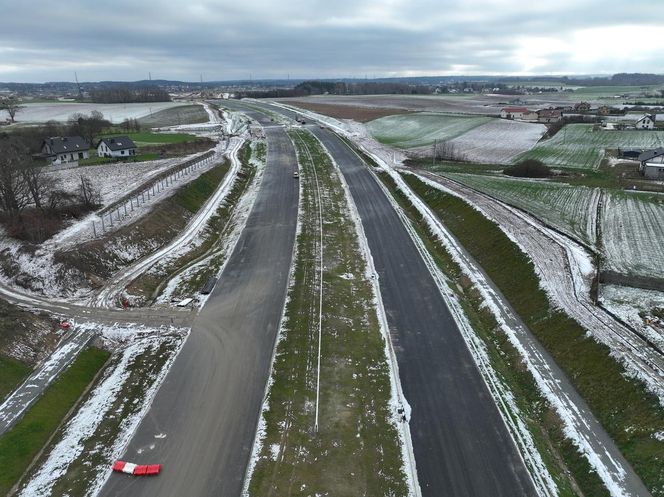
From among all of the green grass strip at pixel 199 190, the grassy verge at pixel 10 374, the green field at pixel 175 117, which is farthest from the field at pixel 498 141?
the green field at pixel 175 117

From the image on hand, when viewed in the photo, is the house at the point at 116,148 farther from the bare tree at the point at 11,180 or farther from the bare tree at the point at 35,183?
the bare tree at the point at 11,180

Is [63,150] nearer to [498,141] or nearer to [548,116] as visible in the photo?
[498,141]

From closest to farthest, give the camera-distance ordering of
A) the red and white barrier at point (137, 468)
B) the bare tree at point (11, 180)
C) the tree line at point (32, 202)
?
1. the red and white barrier at point (137, 468)
2. the tree line at point (32, 202)
3. the bare tree at point (11, 180)

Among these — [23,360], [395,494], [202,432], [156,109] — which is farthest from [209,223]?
[156,109]

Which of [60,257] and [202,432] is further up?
[60,257]

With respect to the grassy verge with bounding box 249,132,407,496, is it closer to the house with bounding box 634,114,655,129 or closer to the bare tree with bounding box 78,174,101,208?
the bare tree with bounding box 78,174,101,208

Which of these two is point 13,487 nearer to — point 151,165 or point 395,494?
point 395,494
